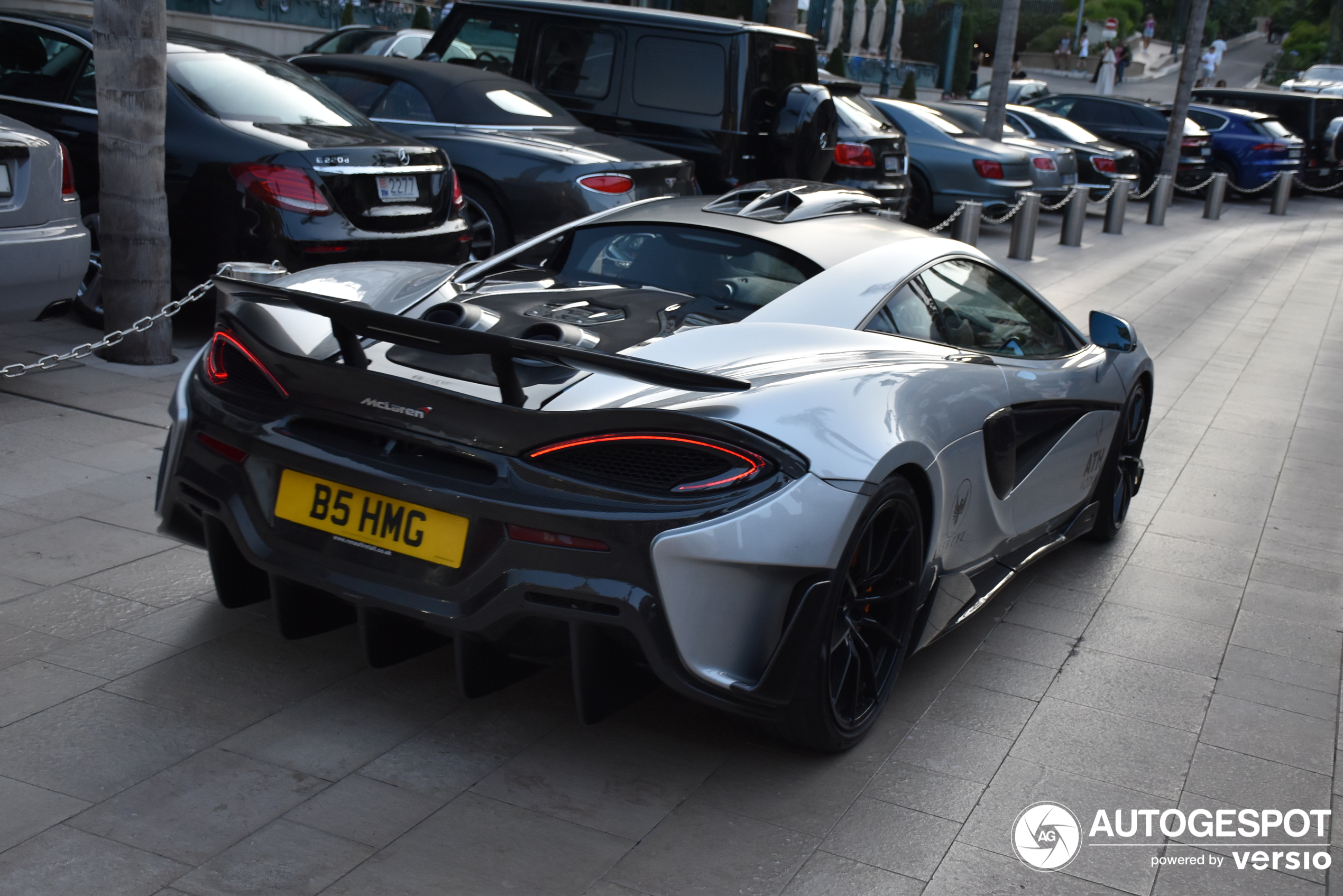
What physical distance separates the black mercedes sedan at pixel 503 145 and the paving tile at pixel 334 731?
194 inches

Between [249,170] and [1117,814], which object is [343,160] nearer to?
[249,170]

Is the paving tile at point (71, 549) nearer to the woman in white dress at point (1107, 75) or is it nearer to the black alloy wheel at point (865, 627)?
the black alloy wheel at point (865, 627)

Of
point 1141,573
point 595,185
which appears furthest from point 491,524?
point 595,185


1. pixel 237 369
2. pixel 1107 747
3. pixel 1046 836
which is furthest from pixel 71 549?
pixel 1107 747

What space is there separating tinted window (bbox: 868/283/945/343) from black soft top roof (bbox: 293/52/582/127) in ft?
17.6

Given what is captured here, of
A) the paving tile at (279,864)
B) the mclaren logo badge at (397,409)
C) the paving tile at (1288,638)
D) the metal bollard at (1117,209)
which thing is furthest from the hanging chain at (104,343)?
the metal bollard at (1117,209)

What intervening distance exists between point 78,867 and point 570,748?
113 centimetres

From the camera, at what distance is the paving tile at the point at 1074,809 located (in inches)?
119

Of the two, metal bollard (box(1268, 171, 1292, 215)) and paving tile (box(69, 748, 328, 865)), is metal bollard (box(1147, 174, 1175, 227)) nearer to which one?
metal bollard (box(1268, 171, 1292, 215))

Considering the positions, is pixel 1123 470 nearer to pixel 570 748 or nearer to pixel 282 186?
pixel 570 748

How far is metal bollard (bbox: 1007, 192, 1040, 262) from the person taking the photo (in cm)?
1441

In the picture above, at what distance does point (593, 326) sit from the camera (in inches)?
137

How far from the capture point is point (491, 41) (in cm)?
1094

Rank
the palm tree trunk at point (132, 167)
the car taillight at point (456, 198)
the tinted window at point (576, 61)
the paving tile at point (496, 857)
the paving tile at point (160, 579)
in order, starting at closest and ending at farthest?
the paving tile at point (496, 857) < the paving tile at point (160, 579) < the palm tree trunk at point (132, 167) < the car taillight at point (456, 198) < the tinted window at point (576, 61)
